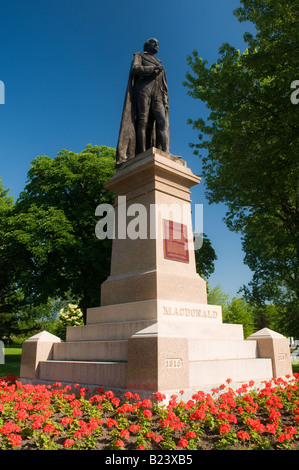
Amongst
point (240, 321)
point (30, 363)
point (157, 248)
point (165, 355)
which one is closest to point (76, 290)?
point (30, 363)

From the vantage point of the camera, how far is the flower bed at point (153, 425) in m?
4.09

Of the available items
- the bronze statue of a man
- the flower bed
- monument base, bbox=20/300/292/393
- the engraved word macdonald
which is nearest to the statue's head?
the bronze statue of a man

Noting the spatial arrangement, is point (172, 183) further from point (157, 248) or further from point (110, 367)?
point (110, 367)

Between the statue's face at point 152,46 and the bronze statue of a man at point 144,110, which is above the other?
the statue's face at point 152,46

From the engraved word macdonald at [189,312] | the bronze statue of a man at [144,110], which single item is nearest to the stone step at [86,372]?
the engraved word macdonald at [189,312]

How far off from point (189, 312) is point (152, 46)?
26.6 feet

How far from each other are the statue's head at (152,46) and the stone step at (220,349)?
28.6ft

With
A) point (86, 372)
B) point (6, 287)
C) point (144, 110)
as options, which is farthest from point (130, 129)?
point (6, 287)

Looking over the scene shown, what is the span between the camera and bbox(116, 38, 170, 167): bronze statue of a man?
10.8 metres

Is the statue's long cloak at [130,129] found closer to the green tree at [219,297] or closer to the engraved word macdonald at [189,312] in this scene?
the engraved word macdonald at [189,312]

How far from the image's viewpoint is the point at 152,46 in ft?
37.1

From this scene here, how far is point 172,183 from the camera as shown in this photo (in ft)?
31.3

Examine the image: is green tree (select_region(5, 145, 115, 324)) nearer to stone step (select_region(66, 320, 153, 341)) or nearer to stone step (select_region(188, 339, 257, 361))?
stone step (select_region(66, 320, 153, 341))
